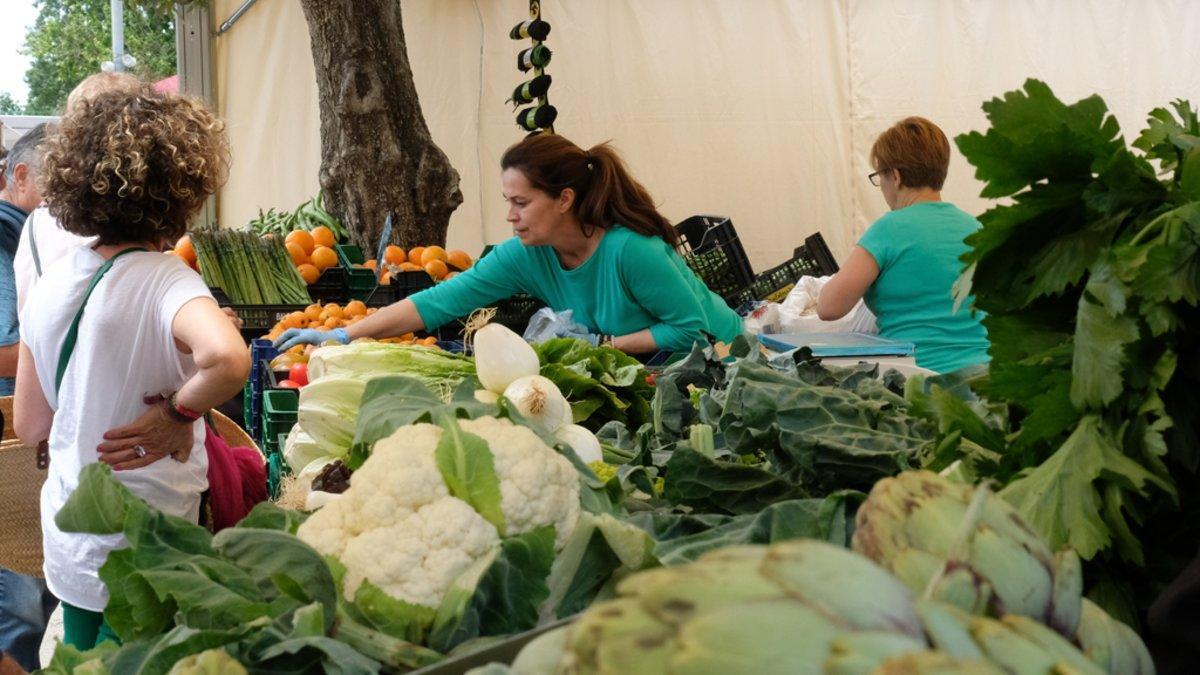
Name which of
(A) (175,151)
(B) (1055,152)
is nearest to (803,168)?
(A) (175,151)

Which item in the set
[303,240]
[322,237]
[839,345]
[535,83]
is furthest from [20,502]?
[535,83]

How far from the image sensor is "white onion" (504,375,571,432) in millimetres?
2082

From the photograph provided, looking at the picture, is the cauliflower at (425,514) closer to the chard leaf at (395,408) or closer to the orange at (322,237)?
the chard leaf at (395,408)

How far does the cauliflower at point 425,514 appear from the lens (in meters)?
1.08

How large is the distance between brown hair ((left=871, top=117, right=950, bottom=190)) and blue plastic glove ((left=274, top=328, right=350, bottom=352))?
6.76 ft

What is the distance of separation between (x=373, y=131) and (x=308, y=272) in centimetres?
106

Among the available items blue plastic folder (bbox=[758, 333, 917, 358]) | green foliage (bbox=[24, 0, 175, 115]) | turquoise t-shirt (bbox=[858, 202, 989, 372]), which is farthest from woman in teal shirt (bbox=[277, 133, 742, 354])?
green foliage (bbox=[24, 0, 175, 115])

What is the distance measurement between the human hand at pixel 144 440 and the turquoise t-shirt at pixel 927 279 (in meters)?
2.45

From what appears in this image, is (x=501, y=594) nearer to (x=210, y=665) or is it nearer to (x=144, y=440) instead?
(x=210, y=665)

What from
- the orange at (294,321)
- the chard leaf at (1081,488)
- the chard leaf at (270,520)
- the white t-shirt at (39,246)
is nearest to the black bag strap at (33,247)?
the white t-shirt at (39,246)

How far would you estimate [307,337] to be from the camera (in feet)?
11.8

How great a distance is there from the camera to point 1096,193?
106cm

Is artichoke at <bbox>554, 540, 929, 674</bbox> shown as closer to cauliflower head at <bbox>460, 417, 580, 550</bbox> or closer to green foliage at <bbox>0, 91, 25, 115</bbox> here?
cauliflower head at <bbox>460, 417, 580, 550</bbox>

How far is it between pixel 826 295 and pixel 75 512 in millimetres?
3150
